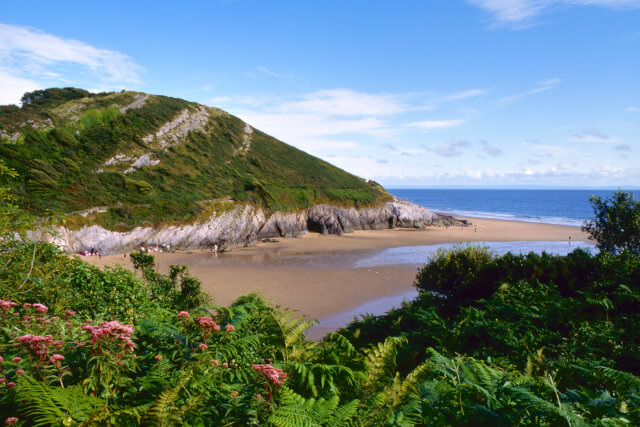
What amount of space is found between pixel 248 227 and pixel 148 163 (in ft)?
58.8

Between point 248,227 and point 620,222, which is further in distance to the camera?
point 248,227

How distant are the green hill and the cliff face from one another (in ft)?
4.22

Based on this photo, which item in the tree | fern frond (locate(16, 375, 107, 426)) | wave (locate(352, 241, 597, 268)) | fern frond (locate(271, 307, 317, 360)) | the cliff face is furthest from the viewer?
the cliff face

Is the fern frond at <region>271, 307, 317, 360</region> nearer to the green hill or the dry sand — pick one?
the dry sand

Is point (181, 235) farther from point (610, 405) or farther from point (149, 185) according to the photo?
point (610, 405)

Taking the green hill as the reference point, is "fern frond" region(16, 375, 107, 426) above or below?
below

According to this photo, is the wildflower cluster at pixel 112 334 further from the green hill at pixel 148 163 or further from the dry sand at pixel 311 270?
the green hill at pixel 148 163

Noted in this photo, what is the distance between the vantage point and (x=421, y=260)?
93.7 ft

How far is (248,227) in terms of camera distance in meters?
38.6

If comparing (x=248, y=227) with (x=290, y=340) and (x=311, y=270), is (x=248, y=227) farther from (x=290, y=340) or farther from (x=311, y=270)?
(x=290, y=340)

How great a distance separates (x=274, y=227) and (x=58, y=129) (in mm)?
30417

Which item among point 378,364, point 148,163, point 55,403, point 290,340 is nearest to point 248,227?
point 148,163

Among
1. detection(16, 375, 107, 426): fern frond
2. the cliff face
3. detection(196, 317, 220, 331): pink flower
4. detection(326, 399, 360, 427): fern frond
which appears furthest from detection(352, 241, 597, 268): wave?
detection(16, 375, 107, 426): fern frond

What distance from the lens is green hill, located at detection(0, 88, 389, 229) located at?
33719 millimetres
